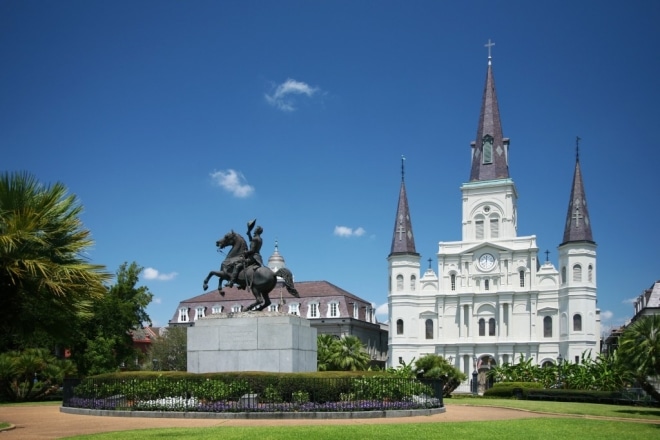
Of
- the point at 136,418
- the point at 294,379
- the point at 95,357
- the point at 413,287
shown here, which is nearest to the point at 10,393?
the point at 95,357

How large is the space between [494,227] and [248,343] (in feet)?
234

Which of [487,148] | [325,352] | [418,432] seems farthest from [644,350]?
[487,148]

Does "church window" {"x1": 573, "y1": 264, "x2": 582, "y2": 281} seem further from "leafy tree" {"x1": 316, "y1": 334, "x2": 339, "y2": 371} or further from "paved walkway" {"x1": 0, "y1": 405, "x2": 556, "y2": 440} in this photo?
"paved walkway" {"x1": 0, "y1": 405, "x2": 556, "y2": 440}

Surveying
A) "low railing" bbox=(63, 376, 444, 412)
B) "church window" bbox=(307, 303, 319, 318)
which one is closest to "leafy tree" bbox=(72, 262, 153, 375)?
"low railing" bbox=(63, 376, 444, 412)

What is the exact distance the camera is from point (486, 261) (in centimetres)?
8969

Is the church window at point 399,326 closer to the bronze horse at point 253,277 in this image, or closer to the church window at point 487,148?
the church window at point 487,148

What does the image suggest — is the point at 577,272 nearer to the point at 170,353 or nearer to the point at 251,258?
the point at 170,353

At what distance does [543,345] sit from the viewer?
84.5 metres

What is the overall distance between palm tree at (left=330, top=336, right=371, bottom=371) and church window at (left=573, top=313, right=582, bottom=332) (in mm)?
36483

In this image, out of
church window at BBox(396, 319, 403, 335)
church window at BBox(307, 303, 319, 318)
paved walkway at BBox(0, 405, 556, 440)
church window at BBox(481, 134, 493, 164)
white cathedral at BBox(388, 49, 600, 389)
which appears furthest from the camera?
church window at BBox(481, 134, 493, 164)

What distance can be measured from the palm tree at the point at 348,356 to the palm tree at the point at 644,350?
2704 centimetres

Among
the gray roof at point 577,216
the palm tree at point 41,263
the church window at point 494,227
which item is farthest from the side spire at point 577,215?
the palm tree at point 41,263

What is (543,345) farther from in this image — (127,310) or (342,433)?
(342,433)

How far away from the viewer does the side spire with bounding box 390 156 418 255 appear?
9331 cm
